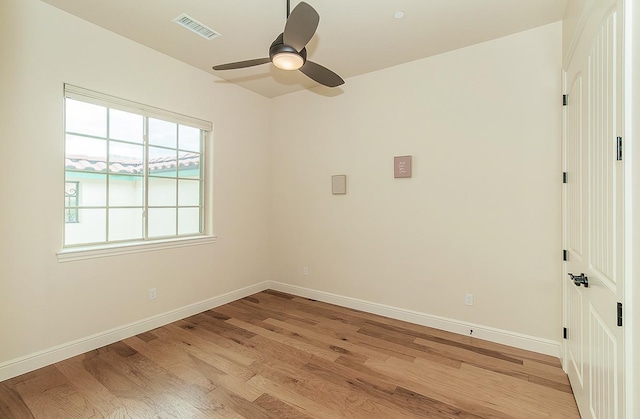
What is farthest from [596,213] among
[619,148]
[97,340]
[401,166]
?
[97,340]

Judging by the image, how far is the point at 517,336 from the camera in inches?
108

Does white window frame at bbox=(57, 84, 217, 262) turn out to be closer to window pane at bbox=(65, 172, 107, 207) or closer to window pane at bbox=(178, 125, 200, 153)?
window pane at bbox=(178, 125, 200, 153)

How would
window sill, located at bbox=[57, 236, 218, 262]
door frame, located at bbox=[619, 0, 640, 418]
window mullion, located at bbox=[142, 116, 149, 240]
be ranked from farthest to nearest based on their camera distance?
window mullion, located at bbox=[142, 116, 149, 240], window sill, located at bbox=[57, 236, 218, 262], door frame, located at bbox=[619, 0, 640, 418]

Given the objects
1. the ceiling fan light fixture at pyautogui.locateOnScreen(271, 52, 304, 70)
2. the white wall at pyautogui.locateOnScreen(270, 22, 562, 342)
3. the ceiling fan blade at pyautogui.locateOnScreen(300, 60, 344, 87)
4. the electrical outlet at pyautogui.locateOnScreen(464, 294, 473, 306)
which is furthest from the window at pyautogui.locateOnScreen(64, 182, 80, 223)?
the electrical outlet at pyautogui.locateOnScreen(464, 294, 473, 306)

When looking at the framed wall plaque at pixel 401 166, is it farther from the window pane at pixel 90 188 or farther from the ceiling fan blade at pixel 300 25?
the window pane at pixel 90 188

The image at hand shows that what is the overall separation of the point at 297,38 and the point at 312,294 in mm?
3245

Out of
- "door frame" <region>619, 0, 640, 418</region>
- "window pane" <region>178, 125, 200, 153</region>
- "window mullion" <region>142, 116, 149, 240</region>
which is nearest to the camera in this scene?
"door frame" <region>619, 0, 640, 418</region>

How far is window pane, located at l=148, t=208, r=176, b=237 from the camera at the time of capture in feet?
10.6

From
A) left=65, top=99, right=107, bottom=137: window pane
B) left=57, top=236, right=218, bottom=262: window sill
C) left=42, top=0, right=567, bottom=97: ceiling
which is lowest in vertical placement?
left=57, top=236, right=218, bottom=262: window sill

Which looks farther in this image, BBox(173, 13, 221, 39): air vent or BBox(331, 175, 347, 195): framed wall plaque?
BBox(331, 175, 347, 195): framed wall plaque


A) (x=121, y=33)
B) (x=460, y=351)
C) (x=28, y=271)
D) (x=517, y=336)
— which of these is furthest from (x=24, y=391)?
(x=517, y=336)

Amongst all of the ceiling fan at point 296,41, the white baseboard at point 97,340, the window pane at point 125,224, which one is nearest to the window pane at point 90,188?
the window pane at point 125,224

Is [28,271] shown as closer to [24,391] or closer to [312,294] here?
[24,391]

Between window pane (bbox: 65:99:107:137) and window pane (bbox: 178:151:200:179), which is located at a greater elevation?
window pane (bbox: 65:99:107:137)
